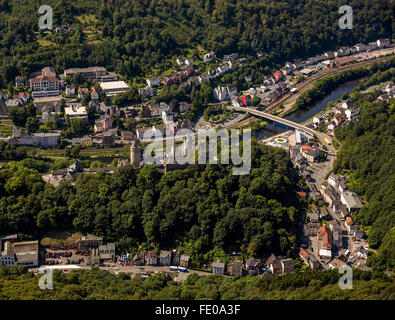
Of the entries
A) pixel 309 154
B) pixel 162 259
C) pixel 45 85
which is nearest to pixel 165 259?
pixel 162 259

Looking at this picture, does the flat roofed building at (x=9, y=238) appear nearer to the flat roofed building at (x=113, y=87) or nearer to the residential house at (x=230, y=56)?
the flat roofed building at (x=113, y=87)

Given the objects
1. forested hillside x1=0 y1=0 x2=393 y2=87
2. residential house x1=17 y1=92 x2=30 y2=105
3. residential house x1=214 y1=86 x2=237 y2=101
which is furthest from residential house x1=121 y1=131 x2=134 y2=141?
residential house x1=214 y1=86 x2=237 y2=101

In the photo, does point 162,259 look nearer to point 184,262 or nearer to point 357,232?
point 184,262

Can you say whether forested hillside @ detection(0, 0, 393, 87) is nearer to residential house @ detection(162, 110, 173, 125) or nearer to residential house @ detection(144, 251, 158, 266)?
residential house @ detection(162, 110, 173, 125)

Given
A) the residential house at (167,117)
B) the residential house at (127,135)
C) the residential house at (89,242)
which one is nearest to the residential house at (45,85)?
the residential house at (127,135)

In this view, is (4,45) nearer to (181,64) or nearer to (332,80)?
(181,64)
